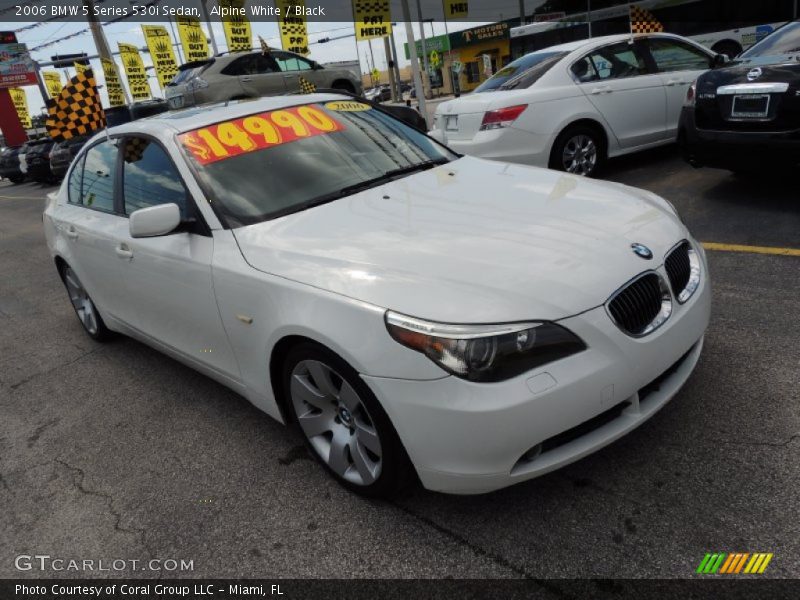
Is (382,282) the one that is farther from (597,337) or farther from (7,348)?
(7,348)

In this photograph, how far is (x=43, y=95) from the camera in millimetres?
40562

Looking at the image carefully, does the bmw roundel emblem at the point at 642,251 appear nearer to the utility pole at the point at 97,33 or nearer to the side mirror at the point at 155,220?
the side mirror at the point at 155,220

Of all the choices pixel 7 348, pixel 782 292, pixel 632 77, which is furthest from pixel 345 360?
pixel 632 77

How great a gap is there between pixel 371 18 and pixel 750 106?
1035cm

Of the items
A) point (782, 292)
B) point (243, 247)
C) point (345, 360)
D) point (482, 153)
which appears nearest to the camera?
point (345, 360)

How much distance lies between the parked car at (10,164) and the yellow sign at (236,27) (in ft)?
36.1

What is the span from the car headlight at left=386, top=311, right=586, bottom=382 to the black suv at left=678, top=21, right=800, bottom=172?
361 cm

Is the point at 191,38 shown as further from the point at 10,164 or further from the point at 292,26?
the point at 10,164

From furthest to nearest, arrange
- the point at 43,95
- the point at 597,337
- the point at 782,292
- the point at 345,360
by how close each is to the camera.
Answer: the point at 43,95
the point at 782,292
the point at 345,360
the point at 597,337

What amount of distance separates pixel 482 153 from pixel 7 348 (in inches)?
184

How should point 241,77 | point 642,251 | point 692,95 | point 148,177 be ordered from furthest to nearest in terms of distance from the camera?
point 241,77 < point 692,95 < point 148,177 < point 642,251

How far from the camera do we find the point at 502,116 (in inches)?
243

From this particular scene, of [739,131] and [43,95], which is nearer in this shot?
[739,131]

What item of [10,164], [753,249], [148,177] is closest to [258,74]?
[148,177]
